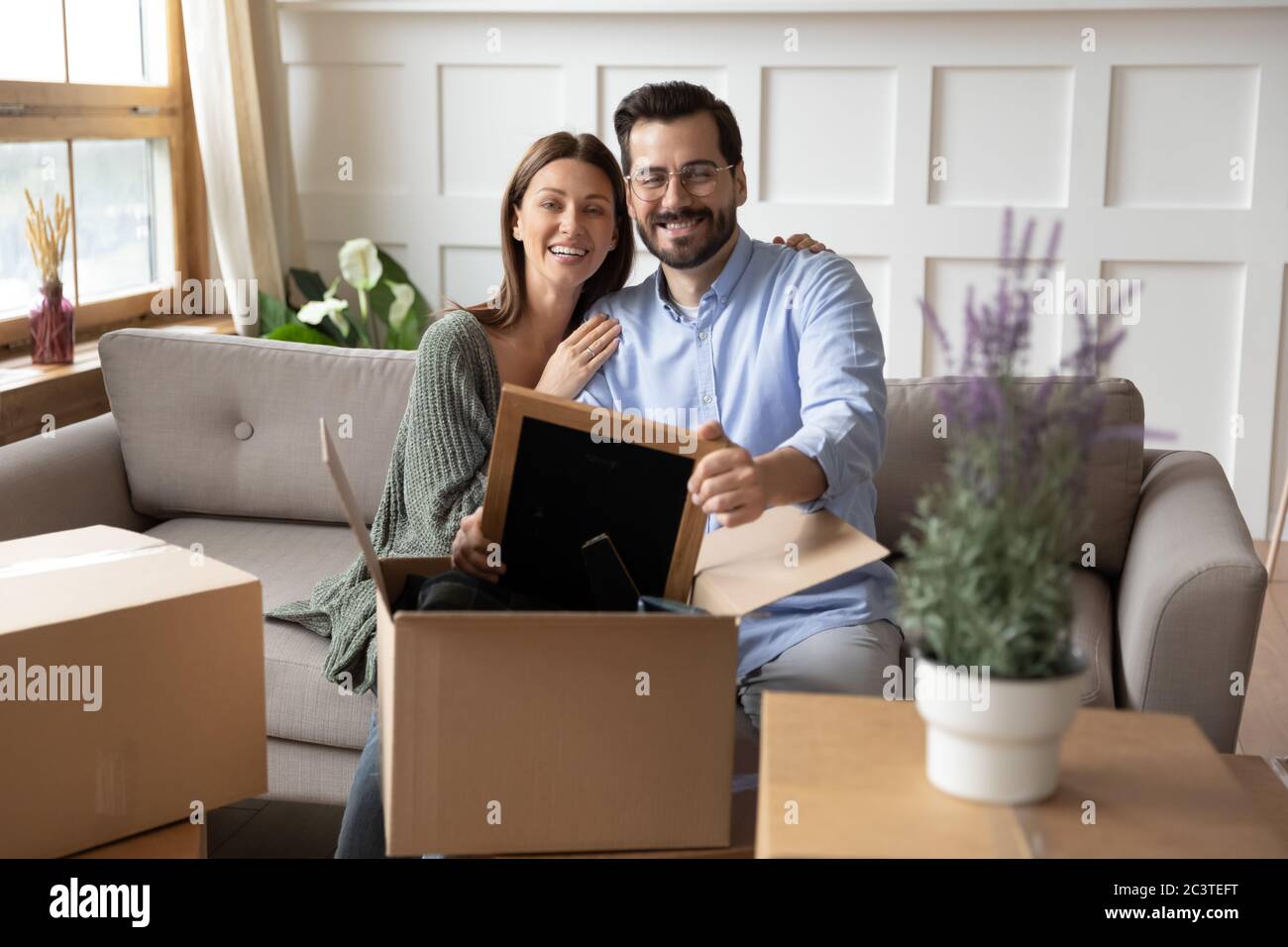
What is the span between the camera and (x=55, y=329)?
2941 millimetres

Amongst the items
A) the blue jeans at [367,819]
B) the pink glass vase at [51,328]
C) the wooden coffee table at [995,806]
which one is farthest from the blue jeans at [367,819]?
the pink glass vase at [51,328]

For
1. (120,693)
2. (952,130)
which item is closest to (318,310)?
(952,130)

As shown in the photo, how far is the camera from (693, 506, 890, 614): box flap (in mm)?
1313

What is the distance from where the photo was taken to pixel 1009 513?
927mm

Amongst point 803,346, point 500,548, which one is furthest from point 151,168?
point 500,548

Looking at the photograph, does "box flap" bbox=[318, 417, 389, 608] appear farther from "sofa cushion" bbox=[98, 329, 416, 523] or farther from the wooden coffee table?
"sofa cushion" bbox=[98, 329, 416, 523]

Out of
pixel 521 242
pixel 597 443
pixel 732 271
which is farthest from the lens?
pixel 521 242

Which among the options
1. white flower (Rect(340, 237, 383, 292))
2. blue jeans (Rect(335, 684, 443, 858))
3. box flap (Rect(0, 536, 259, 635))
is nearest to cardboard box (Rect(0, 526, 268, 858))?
box flap (Rect(0, 536, 259, 635))

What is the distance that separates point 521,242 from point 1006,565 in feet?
4.52

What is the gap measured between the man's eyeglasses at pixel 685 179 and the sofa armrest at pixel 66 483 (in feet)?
3.66

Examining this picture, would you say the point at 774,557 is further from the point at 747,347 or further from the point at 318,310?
the point at 318,310

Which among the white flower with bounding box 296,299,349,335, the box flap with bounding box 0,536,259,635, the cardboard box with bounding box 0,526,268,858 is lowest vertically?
the cardboard box with bounding box 0,526,268,858

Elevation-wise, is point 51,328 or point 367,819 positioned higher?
point 51,328
